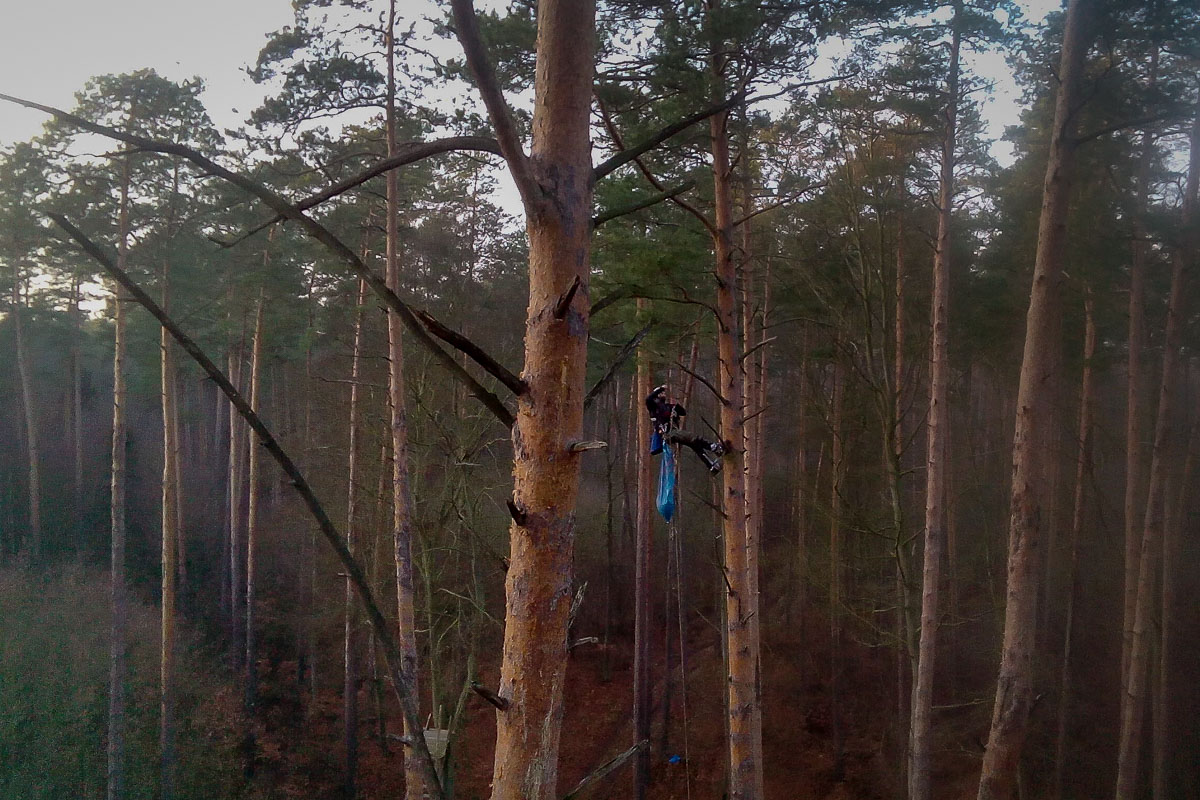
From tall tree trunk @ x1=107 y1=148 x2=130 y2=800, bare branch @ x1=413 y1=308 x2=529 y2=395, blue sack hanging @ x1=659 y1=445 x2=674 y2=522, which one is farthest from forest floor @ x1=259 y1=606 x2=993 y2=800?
bare branch @ x1=413 y1=308 x2=529 y2=395

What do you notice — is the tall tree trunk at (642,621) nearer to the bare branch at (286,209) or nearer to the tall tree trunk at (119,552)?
→ the tall tree trunk at (119,552)

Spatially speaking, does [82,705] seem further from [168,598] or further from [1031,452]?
[1031,452]

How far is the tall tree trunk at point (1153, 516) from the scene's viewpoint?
29.9ft

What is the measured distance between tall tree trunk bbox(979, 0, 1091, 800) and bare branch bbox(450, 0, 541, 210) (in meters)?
6.08

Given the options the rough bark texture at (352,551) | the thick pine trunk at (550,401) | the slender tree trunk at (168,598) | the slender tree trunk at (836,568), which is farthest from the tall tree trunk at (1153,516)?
the slender tree trunk at (168,598)

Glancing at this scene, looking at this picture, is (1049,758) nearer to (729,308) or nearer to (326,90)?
(729,308)

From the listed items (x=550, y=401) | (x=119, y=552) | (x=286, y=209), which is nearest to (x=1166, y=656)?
(x=550, y=401)

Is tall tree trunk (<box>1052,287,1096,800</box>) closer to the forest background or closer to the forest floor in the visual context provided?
the forest background

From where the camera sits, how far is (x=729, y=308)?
24.4 ft

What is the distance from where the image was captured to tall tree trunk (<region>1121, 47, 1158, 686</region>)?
10.2 m

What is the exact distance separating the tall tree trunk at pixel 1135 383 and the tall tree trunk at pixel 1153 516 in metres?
0.55

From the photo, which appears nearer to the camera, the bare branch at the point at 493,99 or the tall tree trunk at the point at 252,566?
the bare branch at the point at 493,99

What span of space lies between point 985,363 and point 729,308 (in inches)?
456

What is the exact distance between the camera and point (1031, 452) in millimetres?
6480
